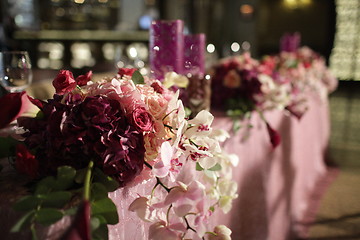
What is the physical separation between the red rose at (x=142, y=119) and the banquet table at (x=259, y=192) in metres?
0.15

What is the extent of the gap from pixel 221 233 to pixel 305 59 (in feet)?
9.33

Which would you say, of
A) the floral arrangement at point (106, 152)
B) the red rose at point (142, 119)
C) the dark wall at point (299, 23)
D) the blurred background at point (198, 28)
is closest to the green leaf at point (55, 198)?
the floral arrangement at point (106, 152)

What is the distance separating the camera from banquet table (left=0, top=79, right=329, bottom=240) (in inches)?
31.8

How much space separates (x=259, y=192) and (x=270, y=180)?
15 cm

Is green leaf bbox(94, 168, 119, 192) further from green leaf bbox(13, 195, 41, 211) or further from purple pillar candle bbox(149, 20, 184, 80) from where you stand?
purple pillar candle bbox(149, 20, 184, 80)

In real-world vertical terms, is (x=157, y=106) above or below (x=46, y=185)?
above

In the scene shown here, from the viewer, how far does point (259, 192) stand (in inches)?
68.1

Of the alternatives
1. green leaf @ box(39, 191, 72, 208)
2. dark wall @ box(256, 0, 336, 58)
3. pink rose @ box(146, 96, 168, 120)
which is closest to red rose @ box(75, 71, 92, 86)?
pink rose @ box(146, 96, 168, 120)

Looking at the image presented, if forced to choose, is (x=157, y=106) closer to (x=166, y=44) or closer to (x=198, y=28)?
(x=166, y=44)

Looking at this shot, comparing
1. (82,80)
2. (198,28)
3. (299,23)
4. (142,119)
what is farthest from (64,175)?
(299,23)

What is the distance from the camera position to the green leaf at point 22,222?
59cm

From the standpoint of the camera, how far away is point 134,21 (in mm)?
7594

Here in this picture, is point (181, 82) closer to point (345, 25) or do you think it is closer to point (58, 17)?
point (58, 17)

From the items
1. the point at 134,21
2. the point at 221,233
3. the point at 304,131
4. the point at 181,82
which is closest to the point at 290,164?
the point at 304,131
